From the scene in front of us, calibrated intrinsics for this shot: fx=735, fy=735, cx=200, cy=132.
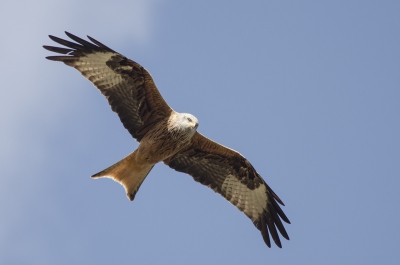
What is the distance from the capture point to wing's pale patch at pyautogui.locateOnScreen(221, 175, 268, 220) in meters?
12.8

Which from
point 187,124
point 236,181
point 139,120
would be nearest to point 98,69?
point 139,120

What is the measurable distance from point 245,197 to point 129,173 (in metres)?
2.20

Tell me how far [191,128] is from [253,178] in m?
1.98

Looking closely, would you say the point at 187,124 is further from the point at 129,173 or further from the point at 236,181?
the point at 236,181

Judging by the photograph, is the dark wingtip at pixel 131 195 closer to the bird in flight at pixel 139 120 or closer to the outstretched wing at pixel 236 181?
the bird in flight at pixel 139 120

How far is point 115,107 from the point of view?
11.9 m

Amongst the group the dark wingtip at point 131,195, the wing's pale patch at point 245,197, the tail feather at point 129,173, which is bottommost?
the dark wingtip at point 131,195

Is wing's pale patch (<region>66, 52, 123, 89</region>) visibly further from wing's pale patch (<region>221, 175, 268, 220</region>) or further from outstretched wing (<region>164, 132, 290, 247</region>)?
wing's pale patch (<region>221, 175, 268, 220</region>)

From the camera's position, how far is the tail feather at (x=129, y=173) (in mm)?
11789

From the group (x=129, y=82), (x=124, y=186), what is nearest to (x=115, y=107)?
(x=129, y=82)

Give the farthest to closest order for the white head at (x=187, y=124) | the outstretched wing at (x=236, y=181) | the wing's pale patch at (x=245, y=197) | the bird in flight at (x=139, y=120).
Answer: the wing's pale patch at (x=245, y=197) → the outstretched wing at (x=236, y=181) → the bird in flight at (x=139, y=120) → the white head at (x=187, y=124)

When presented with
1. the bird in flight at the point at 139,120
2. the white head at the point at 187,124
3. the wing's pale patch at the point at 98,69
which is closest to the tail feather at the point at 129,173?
the bird in flight at the point at 139,120

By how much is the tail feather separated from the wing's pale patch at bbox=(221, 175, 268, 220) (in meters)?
1.55

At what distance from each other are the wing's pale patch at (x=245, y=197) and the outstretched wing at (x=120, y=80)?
1885 millimetres
